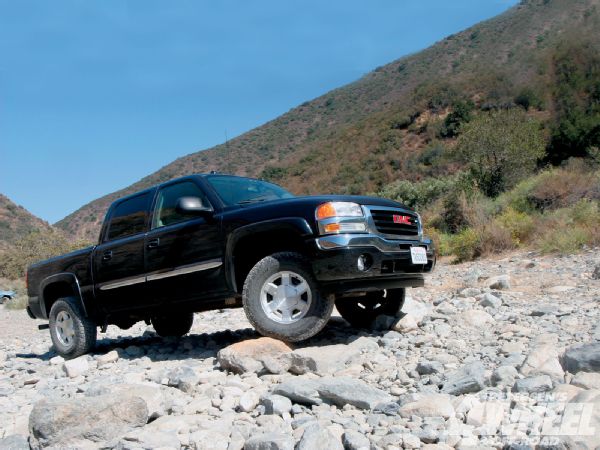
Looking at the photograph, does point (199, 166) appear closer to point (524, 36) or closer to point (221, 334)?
point (524, 36)

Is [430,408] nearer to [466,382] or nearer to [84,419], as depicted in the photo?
[466,382]

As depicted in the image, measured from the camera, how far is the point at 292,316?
16.3 ft

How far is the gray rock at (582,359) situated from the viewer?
147 inches

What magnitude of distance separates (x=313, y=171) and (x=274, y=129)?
2437 cm

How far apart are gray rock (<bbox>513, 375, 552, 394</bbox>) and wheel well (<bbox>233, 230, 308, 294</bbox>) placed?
6.83 ft

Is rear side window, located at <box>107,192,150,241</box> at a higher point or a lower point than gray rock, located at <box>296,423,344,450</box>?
higher

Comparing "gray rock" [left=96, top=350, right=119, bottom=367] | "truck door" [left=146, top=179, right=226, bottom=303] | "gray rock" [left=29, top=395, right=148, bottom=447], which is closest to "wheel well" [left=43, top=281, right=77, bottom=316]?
"gray rock" [left=96, top=350, right=119, bottom=367]

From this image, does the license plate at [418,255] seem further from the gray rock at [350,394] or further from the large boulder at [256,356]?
the gray rock at [350,394]

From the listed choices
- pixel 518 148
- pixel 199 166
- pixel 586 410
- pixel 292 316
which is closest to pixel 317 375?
pixel 292 316

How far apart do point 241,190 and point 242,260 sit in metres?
0.96

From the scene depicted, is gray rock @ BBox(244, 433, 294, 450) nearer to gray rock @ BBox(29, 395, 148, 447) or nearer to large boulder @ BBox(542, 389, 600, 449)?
gray rock @ BBox(29, 395, 148, 447)

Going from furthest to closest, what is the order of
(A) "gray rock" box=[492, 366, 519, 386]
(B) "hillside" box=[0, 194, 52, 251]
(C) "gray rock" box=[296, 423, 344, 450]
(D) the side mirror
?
(B) "hillside" box=[0, 194, 52, 251] → (D) the side mirror → (A) "gray rock" box=[492, 366, 519, 386] → (C) "gray rock" box=[296, 423, 344, 450]

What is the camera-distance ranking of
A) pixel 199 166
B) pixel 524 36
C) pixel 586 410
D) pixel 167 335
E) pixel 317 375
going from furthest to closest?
pixel 199 166, pixel 524 36, pixel 167 335, pixel 317 375, pixel 586 410

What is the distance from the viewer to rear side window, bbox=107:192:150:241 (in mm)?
6367
